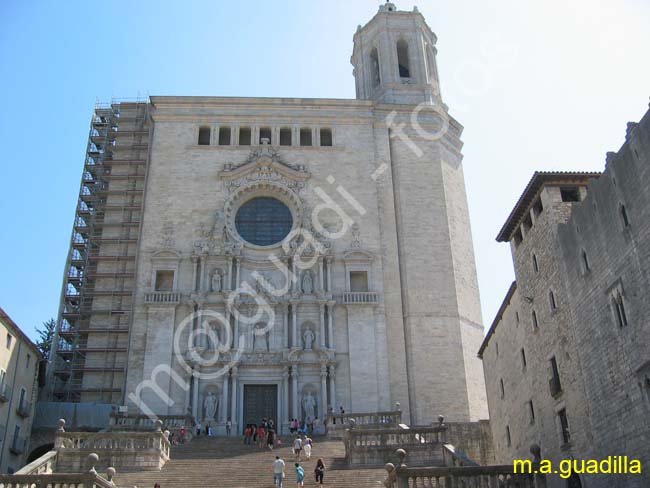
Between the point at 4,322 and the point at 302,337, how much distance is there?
1135 cm

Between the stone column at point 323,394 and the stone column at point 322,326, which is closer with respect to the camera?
the stone column at point 323,394

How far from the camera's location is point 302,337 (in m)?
28.9

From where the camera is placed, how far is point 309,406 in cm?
2750

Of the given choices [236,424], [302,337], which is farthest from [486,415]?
[236,424]

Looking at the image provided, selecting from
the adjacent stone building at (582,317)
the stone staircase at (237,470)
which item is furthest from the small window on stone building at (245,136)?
the stone staircase at (237,470)

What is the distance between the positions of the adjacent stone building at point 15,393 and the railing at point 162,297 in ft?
16.1

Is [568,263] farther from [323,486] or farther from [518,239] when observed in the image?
[323,486]

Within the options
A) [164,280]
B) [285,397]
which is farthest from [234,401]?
[164,280]

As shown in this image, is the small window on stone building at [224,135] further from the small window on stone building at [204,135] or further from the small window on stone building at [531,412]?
the small window on stone building at [531,412]

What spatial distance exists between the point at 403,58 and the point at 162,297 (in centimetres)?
1875

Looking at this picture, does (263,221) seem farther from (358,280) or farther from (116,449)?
(116,449)

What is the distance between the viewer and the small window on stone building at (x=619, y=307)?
55.1 feet

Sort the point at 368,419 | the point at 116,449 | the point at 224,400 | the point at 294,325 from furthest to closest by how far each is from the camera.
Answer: the point at 294,325 → the point at 224,400 → the point at 368,419 → the point at 116,449

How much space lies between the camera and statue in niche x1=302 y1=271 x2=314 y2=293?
29656mm
